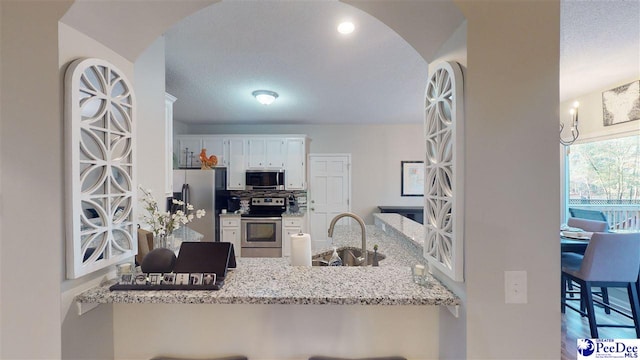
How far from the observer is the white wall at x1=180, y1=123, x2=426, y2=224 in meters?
5.26

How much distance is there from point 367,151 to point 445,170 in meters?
4.26

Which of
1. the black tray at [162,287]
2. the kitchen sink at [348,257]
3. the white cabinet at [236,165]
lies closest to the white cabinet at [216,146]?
the white cabinet at [236,165]

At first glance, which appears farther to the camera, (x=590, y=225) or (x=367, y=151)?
(x=367, y=151)

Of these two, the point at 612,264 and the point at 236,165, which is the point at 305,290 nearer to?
the point at 612,264

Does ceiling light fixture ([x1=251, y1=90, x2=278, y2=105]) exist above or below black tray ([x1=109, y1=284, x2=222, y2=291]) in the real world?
above

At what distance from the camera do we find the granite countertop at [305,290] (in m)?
1.01

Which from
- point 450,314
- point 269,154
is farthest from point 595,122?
point 269,154

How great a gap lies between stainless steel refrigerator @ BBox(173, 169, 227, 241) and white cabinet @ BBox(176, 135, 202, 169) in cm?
95

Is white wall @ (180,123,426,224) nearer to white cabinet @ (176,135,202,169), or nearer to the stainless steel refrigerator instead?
white cabinet @ (176,135,202,169)

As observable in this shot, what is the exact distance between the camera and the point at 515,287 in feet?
3.24

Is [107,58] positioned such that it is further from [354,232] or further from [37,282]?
[354,232]

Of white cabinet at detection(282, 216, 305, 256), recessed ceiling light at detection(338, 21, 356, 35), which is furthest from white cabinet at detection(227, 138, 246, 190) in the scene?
recessed ceiling light at detection(338, 21, 356, 35)

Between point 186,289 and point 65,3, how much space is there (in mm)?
1190

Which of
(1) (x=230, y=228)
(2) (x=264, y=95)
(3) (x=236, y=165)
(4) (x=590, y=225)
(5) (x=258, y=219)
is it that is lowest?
(1) (x=230, y=228)
